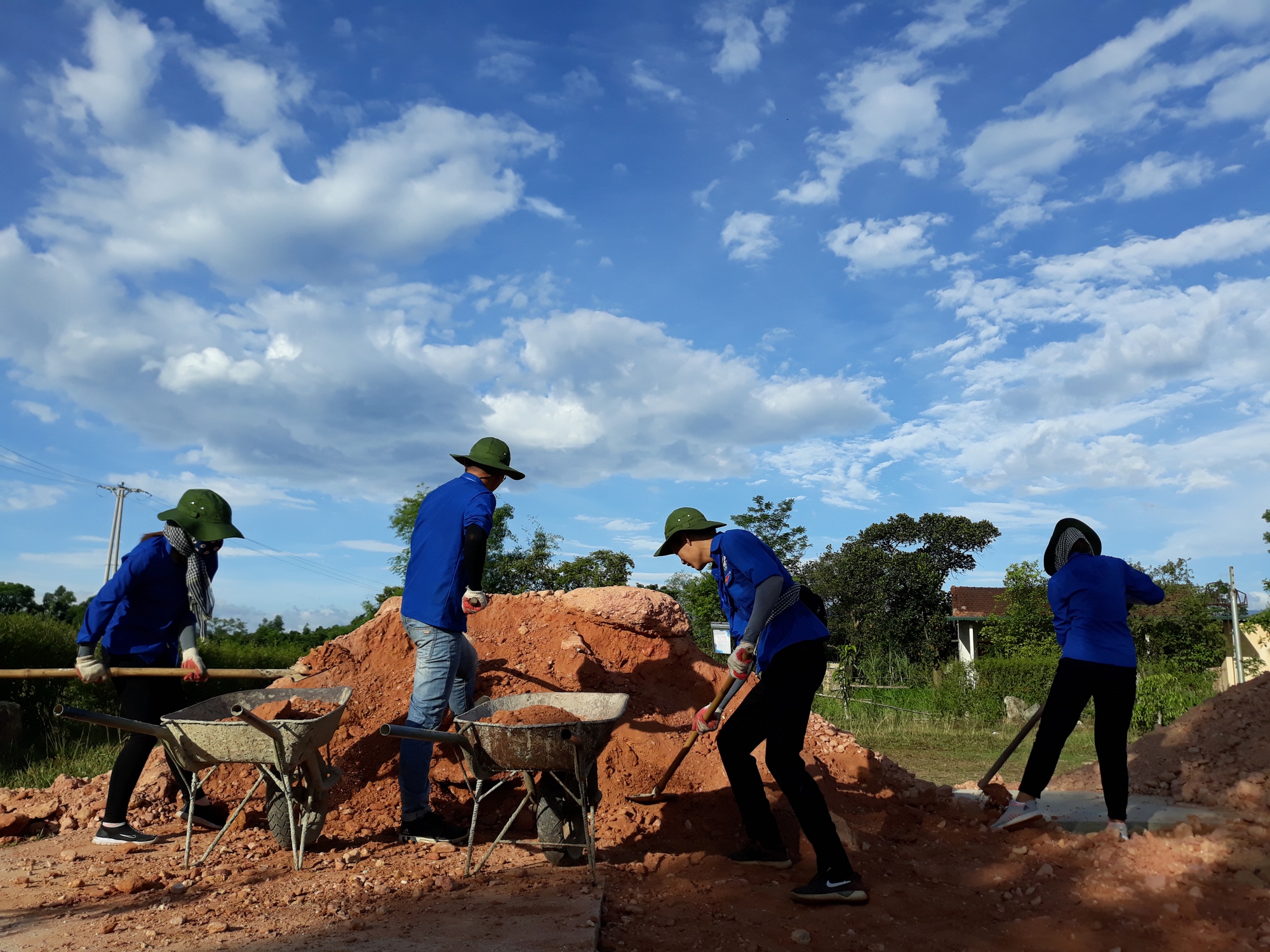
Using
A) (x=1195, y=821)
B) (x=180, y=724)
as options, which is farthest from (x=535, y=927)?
(x=1195, y=821)

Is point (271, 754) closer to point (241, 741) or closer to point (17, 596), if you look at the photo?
point (241, 741)

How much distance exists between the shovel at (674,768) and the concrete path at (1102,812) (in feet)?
6.99

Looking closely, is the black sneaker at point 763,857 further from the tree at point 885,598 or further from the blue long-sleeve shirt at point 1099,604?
the tree at point 885,598

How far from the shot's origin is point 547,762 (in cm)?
366

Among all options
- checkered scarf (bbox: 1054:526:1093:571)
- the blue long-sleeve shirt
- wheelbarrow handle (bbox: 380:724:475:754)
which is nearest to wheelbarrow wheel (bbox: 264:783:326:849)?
wheelbarrow handle (bbox: 380:724:475:754)

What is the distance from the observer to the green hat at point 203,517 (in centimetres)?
448

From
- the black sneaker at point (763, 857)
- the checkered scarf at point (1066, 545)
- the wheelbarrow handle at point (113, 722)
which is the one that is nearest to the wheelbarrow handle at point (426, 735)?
the wheelbarrow handle at point (113, 722)

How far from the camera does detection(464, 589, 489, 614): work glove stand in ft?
13.5

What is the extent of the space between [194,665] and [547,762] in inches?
79.7

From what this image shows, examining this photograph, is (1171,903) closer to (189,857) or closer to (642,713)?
(642,713)

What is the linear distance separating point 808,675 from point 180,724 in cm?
279

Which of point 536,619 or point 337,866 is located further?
point 536,619

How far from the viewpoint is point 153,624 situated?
450 cm

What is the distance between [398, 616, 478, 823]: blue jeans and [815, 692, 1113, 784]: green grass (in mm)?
5496
